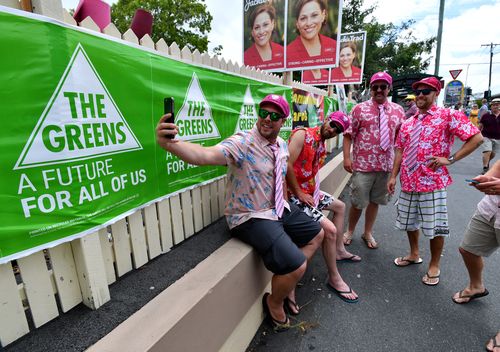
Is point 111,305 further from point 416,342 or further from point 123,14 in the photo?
point 123,14

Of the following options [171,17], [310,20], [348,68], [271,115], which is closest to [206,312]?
[271,115]

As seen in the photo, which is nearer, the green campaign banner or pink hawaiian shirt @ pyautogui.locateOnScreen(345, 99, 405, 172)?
the green campaign banner

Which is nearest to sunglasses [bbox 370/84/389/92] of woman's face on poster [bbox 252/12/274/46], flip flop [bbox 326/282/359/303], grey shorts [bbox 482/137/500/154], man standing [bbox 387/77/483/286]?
man standing [bbox 387/77/483/286]

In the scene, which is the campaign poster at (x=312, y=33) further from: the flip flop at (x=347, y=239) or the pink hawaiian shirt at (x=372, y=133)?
the flip flop at (x=347, y=239)

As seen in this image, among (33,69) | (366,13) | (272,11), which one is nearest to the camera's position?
(33,69)

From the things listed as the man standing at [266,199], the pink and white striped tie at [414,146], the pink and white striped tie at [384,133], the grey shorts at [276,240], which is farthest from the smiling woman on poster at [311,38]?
the grey shorts at [276,240]

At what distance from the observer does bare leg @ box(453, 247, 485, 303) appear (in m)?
2.45

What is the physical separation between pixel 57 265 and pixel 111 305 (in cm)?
39

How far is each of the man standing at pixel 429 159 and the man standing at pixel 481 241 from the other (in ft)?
1.05

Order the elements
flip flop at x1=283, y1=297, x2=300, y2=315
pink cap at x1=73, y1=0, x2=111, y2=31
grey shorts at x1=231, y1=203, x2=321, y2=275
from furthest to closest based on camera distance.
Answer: flip flop at x1=283, y1=297, x2=300, y2=315 → grey shorts at x1=231, y1=203, x2=321, y2=275 → pink cap at x1=73, y1=0, x2=111, y2=31

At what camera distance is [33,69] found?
4.24 ft

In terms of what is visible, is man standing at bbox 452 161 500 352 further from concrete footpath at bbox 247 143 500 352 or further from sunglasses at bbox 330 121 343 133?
sunglasses at bbox 330 121 343 133

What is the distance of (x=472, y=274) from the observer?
2529 mm

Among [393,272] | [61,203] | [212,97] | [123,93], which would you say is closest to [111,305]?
[61,203]
